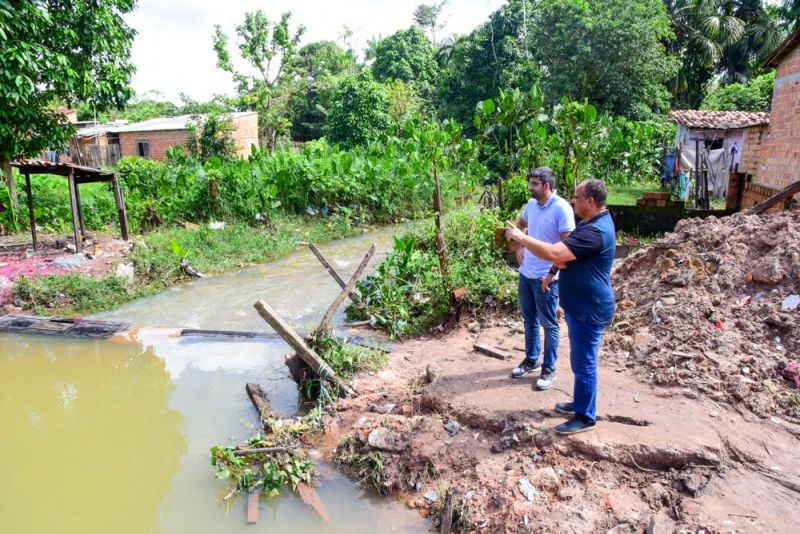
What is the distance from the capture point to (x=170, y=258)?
959cm

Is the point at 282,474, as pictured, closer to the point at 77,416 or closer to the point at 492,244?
the point at 77,416

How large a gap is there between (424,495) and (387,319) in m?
3.17

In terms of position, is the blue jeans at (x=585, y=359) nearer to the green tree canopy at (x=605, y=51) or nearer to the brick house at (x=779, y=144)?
the brick house at (x=779, y=144)

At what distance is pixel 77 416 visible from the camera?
5055 mm

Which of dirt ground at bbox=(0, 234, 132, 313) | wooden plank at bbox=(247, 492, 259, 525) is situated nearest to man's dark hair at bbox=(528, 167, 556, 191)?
wooden plank at bbox=(247, 492, 259, 525)

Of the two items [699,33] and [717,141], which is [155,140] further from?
[699,33]

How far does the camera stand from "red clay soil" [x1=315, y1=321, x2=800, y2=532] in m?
2.89

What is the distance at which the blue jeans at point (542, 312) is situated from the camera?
3971mm

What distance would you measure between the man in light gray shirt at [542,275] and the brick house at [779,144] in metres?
5.98

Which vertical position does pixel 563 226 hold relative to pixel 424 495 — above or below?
above

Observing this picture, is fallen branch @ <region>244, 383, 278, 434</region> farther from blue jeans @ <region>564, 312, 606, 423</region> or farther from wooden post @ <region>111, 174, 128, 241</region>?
wooden post @ <region>111, 174, 128, 241</region>

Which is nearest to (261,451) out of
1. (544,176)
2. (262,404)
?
(262,404)

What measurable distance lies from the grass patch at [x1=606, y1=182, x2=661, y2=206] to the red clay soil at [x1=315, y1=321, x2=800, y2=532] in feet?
29.1

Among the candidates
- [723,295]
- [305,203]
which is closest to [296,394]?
[723,295]
